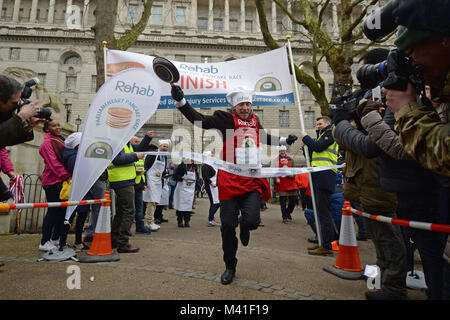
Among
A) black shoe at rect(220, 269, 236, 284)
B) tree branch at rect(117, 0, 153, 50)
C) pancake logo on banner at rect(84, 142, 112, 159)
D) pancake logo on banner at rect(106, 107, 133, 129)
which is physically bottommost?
black shoe at rect(220, 269, 236, 284)

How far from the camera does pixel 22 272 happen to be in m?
3.16

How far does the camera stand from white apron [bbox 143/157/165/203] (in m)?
6.61

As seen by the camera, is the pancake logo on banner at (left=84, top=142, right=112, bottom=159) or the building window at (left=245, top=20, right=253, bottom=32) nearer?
the pancake logo on banner at (left=84, top=142, right=112, bottom=159)

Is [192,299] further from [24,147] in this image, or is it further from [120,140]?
[24,147]

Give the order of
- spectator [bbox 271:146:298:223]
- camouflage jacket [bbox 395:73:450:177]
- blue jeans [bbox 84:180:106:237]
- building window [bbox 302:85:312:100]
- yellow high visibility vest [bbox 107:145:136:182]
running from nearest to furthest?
camouflage jacket [bbox 395:73:450:177]
yellow high visibility vest [bbox 107:145:136:182]
blue jeans [bbox 84:180:106:237]
spectator [bbox 271:146:298:223]
building window [bbox 302:85:312:100]

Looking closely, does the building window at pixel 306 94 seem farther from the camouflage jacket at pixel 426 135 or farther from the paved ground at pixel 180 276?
the camouflage jacket at pixel 426 135

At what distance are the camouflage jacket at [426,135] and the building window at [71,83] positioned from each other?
42.4 metres

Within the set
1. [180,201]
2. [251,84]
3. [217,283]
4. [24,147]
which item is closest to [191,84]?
[251,84]

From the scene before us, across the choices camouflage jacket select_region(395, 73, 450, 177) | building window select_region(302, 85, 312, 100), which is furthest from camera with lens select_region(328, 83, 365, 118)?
building window select_region(302, 85, 312, 100)

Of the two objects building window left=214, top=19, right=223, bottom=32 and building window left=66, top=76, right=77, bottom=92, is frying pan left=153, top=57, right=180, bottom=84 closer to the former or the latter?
building window left=66, top=76, right=77, bottom=92

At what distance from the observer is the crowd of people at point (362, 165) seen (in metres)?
1.24

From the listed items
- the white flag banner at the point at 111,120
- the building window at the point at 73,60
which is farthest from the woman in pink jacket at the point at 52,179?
the building window at the point at 73,60

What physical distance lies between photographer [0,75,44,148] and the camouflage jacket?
8.20 ft

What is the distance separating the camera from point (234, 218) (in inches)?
119
